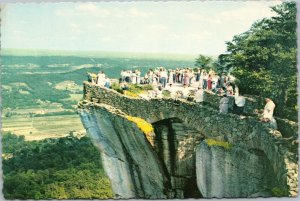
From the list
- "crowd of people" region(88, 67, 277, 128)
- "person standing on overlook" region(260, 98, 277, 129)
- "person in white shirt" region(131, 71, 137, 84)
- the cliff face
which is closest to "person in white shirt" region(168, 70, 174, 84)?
"crowd of people" region(88, 67, 277, 128)

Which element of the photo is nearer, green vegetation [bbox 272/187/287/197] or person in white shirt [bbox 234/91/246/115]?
green vegetation [bbox 272/187/287/197]

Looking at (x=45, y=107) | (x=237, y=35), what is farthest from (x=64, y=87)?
(x=237, y=35)

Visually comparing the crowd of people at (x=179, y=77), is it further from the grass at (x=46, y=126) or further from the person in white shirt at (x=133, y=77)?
the grass at (x=46, y=126)

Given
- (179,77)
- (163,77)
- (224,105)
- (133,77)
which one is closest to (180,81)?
(179,77)

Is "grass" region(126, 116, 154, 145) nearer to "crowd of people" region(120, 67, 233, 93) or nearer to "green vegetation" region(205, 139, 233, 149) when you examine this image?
"crowd of people" region(120, 67, 233, 93)

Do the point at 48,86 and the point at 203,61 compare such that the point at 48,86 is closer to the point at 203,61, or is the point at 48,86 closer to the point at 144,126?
the point at 144,126

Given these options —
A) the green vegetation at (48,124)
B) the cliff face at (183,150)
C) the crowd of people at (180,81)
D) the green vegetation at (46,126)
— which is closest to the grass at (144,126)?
the cliff face at (183,150)

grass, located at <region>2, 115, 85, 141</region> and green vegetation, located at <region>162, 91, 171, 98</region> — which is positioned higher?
green vegetation, located at <region>162, 91, 171, 98</region>
